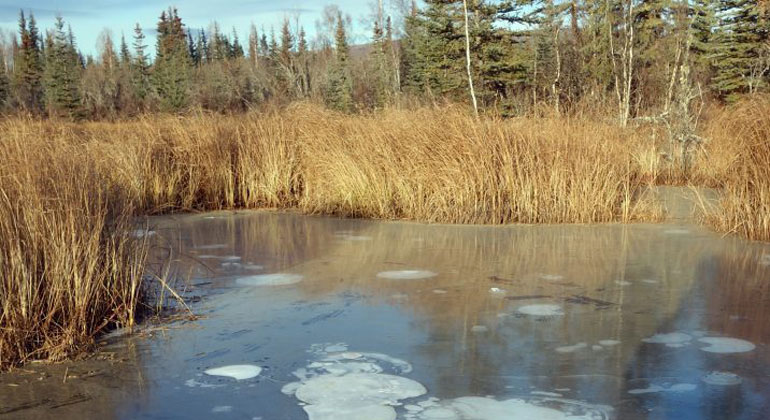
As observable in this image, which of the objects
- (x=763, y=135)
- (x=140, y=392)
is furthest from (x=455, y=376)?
(x=763, y=135)

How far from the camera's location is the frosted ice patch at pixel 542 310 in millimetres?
4180

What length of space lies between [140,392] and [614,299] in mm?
2992

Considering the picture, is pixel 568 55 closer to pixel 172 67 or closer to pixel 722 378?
pixel 722 378

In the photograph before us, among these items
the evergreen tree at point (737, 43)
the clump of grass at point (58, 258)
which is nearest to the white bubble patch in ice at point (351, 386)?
the clump of grass at point (58, 258)

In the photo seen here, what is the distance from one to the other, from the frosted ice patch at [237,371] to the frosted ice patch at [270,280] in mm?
1742

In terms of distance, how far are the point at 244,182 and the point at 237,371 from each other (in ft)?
20.9

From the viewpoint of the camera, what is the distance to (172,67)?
46344 millimetres

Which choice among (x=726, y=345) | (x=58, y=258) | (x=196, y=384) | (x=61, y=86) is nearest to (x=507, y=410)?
(x=196, y=384)

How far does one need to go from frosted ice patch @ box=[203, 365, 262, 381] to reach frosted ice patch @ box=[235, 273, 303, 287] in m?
1.74

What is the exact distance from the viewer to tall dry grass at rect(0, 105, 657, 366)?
356cm

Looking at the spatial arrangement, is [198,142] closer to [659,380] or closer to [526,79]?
→ [659,380]

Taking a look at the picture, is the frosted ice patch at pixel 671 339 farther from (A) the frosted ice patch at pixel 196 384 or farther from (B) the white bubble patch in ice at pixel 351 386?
(A) the frosted ice patch at pixel 196 384

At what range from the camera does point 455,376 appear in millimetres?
3164

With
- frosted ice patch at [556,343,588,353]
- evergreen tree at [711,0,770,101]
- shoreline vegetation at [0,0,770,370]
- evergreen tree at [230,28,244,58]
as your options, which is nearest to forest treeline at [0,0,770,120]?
evergreen tree at [711,0,770,101]
